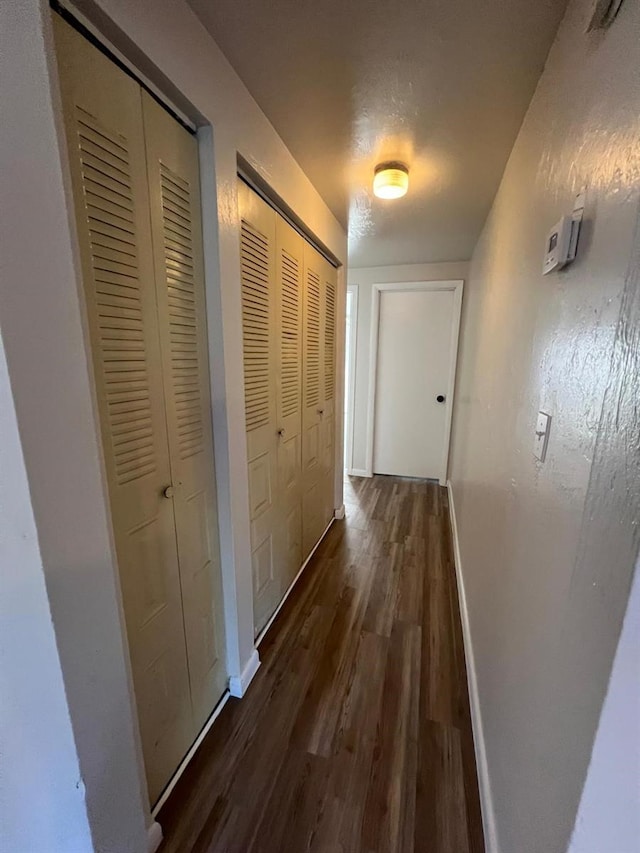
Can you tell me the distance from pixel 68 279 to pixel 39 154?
0.61 feet

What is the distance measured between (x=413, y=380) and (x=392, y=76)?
2845 mm

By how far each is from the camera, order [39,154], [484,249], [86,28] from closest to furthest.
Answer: [39,154], [86,28], [484,249]

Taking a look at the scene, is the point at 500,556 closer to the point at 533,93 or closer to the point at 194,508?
the point at 194,508

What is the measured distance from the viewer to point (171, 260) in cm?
102

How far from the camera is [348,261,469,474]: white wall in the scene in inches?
137

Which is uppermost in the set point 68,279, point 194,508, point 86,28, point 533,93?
point 533,93

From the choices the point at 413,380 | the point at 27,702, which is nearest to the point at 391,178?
the point at 27,702

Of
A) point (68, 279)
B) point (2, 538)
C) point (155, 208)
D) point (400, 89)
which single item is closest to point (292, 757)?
point (2, 538)

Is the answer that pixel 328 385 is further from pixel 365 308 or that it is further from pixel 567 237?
pixel 567 237

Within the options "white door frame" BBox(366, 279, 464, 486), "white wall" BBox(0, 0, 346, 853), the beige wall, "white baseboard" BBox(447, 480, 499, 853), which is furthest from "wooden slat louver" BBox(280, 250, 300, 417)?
"white door frame" BBox(366, 279, 464, 486)

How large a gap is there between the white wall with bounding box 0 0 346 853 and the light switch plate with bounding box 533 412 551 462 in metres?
0.99

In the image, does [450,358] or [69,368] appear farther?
[450,358]

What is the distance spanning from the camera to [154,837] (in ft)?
3.26

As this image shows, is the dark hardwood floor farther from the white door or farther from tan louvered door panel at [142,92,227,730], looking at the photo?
the white door
